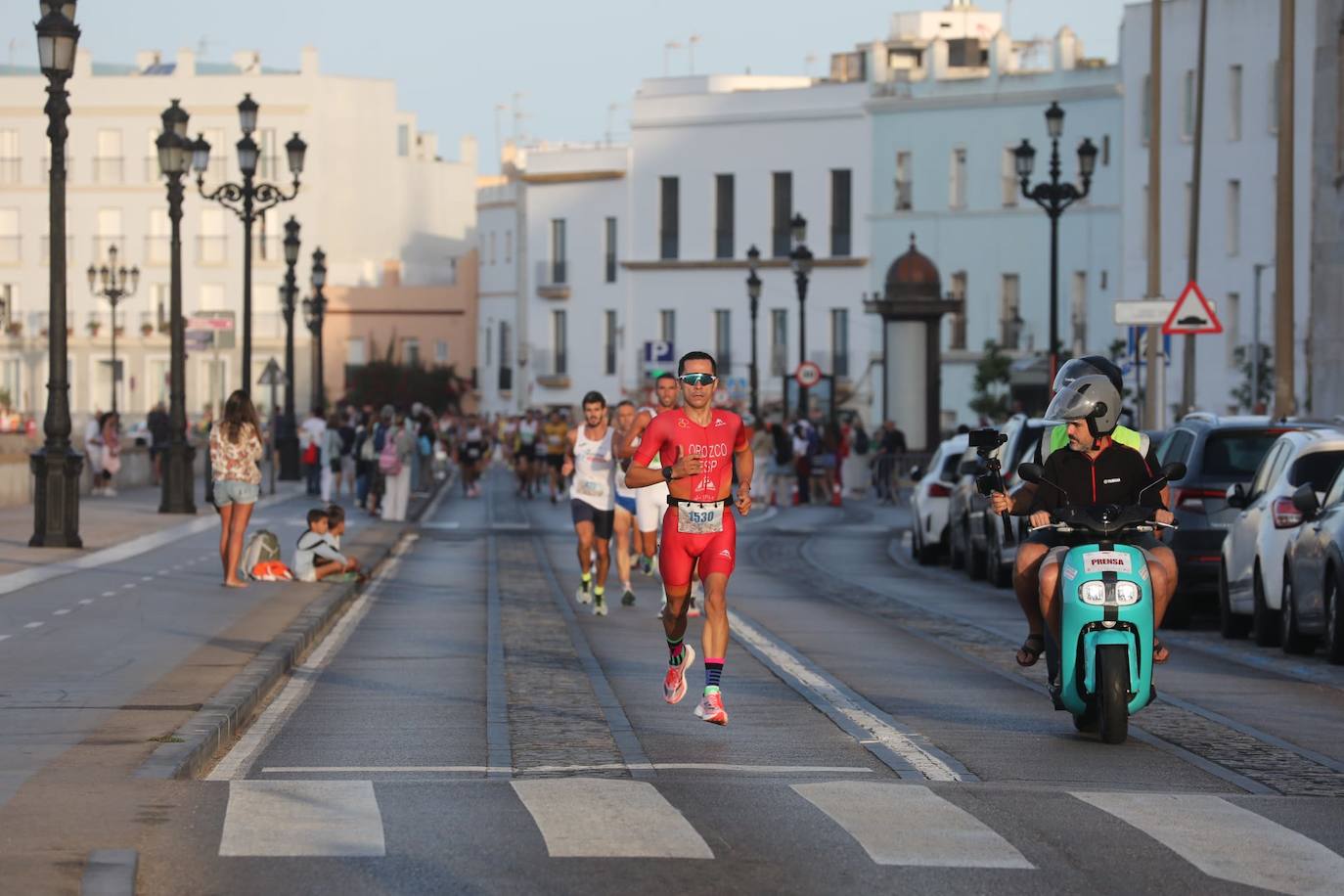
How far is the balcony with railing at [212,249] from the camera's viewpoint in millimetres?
107375

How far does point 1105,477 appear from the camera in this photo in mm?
13109

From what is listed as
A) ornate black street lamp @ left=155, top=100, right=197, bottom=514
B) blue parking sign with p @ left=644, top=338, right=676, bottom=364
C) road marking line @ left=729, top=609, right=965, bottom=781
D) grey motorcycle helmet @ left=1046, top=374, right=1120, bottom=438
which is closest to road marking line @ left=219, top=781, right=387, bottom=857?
road marking line @ left=729, top=609, right=965, bottom=781

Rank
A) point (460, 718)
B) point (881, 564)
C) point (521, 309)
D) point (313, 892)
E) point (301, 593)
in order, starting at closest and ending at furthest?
point (313, 892), point (460, 718), point (301, 593), point (881, 564), point (521, 309)

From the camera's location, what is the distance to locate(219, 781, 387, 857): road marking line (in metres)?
9.23

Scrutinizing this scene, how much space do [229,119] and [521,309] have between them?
584 inches

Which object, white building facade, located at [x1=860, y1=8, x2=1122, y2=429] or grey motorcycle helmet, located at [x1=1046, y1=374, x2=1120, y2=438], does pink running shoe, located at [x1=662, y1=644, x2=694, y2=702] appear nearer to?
grey motorcycle helmet, located at [x1=1046, y1=374, x2=1120, y2=438]

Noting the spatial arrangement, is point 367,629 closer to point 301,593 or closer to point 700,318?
point 301,593

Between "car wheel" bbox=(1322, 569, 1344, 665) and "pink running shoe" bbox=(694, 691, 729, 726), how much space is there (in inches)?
231

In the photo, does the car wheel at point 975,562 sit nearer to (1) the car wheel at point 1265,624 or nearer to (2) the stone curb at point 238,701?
(2) the stone curb at point 238,701

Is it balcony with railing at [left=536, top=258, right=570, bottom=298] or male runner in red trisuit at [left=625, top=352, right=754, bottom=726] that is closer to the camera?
male runner in red trisuit at [left=625, top=352, right=754, bottom=726]

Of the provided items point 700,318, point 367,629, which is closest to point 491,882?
point 367,629

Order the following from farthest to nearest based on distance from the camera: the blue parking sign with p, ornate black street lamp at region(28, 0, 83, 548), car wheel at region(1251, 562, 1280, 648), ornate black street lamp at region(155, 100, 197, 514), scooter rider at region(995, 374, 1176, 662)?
the blue parking sign with p → ornate black street lamp at region(155, 100, 197, 514) → ornate black street lamp at region(28, 0, 83, 548) → car wheel at region(1251, 562, 1280, 648) → scooter rider at region(995, 374, 1176, 662)

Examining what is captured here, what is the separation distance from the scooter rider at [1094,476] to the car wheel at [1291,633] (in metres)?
6.02

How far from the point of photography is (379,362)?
109 metres
